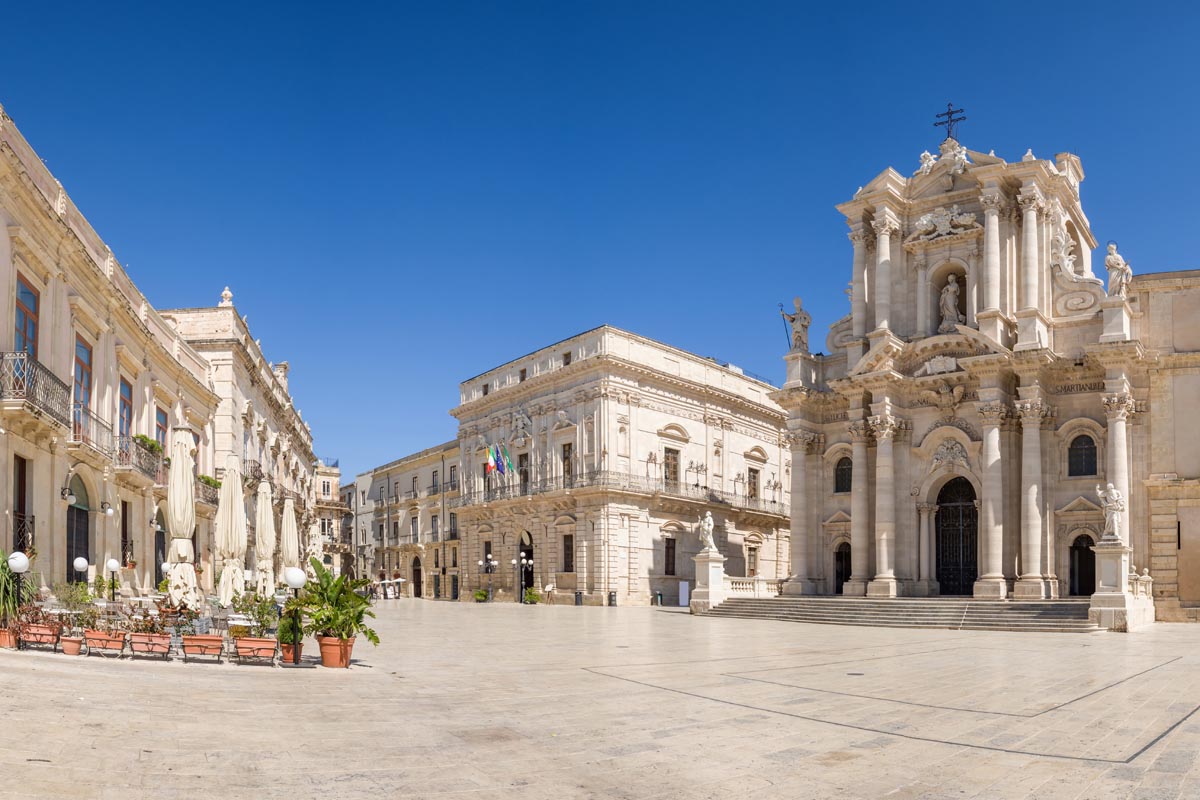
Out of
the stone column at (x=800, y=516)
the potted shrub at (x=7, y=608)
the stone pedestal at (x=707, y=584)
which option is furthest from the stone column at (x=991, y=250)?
the potted shrub at (x=7, y=608)

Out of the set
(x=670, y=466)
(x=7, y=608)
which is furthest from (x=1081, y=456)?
(x=7, y=608)

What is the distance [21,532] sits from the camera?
62.0 feet

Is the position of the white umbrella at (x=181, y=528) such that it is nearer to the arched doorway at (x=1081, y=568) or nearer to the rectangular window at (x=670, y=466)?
the arched doorway at (x=1081, y=568)

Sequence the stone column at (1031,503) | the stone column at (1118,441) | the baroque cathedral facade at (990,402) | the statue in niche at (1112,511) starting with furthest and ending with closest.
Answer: the baroque cathedral facade at (990,402)
the stone column at (1031,503)
the stone column at (1118,441)
the statue in niche at (1112,511)

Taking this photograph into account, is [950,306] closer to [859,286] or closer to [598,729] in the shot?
[859,286]

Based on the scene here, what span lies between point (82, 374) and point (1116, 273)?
2782 centimetres

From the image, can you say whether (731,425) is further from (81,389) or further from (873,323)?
(81,389)

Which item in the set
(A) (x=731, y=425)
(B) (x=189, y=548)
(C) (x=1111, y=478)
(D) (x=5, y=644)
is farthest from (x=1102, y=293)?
(D) (x=5, y=644)

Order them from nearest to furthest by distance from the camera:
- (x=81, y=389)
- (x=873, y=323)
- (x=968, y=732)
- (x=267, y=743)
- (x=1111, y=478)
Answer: (x=267, y=743) → (x=968, y=732) → (x=81, y=389) → (x=1111, y=478) → (x=873, y=323)

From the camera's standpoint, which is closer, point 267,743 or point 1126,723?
point 267,743

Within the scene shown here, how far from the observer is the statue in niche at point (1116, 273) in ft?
101

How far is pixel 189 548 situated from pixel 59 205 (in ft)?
25.6

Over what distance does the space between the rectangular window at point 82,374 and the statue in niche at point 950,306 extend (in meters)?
25.0

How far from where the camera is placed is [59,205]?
21.9 meters
